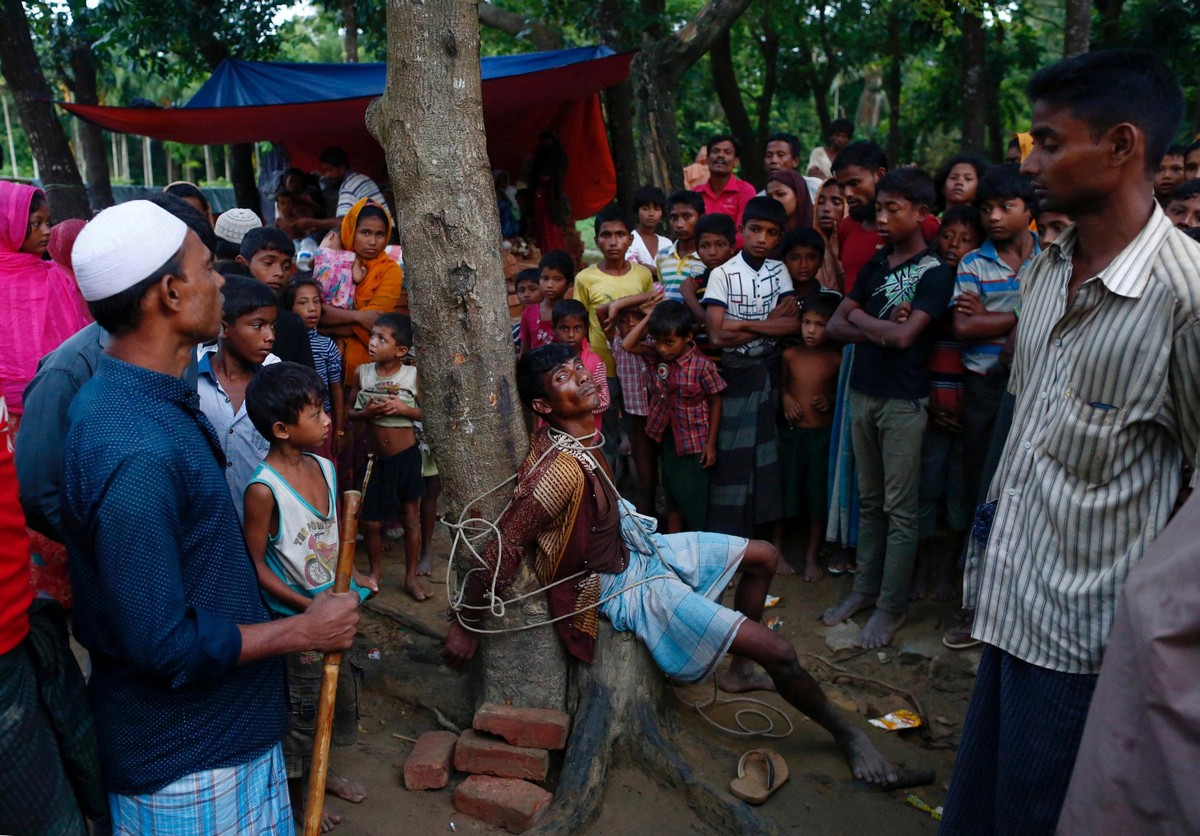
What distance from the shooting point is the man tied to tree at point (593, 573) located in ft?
10.5

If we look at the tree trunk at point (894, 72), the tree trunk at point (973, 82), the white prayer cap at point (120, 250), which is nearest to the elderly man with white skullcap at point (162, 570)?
the white prayer cap at point (120, 250)

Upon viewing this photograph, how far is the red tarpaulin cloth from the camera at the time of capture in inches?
284

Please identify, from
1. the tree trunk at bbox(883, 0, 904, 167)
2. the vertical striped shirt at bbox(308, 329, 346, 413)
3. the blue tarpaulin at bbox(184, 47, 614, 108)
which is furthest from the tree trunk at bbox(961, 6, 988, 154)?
the vertical striped shirt at bbox(308, 329, 346, 413)

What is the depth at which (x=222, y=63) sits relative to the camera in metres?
8.20

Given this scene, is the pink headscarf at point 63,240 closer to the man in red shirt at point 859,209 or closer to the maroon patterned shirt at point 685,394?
the maroon patterned shirt at point 685,394

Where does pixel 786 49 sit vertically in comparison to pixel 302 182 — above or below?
above

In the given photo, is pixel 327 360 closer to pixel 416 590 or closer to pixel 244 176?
pixel 416 590

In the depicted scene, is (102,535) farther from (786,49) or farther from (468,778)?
(786,49)

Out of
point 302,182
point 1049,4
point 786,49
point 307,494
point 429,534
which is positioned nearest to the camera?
point 307,494

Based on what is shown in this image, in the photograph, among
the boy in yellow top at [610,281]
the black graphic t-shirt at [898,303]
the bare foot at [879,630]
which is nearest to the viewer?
the black graphic t-shirt at [898,303]

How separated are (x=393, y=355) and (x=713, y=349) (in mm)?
1734

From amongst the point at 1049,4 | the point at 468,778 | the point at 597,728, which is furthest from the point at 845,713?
the point at 1049,4

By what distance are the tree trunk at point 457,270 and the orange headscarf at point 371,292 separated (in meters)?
2.20

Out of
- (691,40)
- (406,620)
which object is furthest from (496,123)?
(406,620)
